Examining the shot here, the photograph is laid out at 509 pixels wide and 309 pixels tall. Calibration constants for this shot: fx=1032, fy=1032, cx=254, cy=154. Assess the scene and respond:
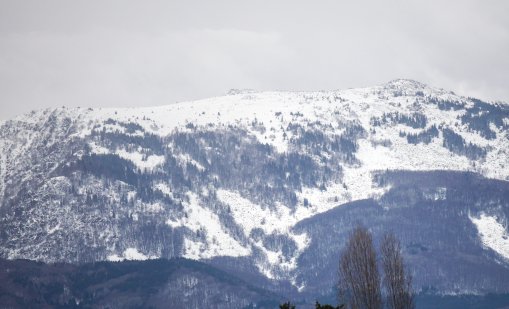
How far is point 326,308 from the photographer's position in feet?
497

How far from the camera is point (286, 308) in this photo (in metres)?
148

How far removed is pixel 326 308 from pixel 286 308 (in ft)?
23.0
